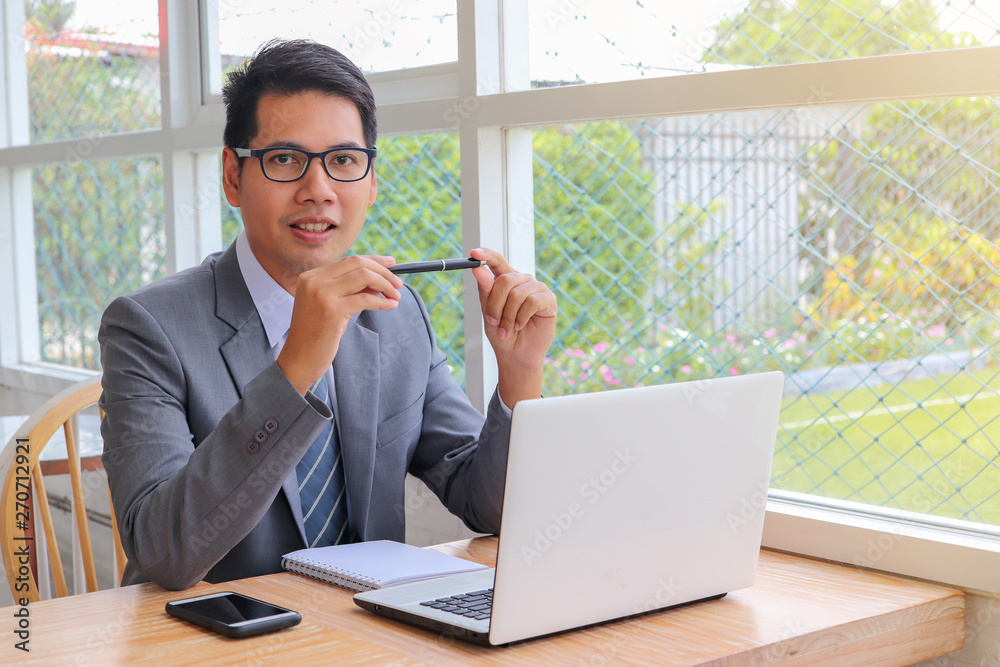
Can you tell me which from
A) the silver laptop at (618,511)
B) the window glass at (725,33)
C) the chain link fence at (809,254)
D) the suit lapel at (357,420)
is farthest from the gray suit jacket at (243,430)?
the window glass at (725,33)

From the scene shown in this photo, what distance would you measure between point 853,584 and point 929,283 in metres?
0.45

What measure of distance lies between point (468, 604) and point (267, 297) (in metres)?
0.60

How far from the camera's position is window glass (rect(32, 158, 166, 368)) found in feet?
9.55

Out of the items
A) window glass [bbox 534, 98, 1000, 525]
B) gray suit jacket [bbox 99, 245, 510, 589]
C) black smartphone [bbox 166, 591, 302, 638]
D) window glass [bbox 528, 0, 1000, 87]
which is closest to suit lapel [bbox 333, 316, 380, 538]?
gray suit jacket [bbox 99, 245, 510, 589]

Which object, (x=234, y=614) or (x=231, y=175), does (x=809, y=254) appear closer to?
(x=231, y=175)

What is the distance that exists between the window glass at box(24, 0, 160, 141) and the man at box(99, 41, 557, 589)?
144 cm

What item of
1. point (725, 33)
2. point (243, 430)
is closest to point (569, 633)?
point (243, 430)

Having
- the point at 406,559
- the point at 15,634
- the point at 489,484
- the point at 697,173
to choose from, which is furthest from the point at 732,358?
the point at 15,634

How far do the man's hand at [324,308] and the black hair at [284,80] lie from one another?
1.18 ft

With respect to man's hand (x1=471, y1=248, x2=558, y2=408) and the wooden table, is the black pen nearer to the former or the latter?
man's hand (x1=471, y1=248, x2=558, y2=408)

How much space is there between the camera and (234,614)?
39.5 inches

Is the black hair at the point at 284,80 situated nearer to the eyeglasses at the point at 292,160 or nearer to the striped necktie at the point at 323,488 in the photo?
the eyeglasses at the point at 292,160

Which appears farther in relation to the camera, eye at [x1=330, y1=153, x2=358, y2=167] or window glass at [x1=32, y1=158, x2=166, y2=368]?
window glass at [x1=32, y1=158, x2=166, y2=368]

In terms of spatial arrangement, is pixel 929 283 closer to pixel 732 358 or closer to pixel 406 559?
pixel 732 358
